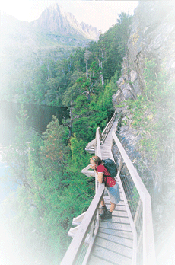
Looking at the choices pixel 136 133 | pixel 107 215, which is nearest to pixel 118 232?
pixel 107 215

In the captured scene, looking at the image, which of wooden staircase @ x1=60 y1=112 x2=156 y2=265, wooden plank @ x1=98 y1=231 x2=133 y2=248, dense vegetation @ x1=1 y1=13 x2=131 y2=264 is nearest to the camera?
wooden staircase @ x1=60 y1=112 x2=156 y2=265

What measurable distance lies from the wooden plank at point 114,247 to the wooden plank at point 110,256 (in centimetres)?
4

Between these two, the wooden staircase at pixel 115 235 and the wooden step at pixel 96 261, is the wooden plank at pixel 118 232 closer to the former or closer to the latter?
the wooden staircase at pixel 115 235

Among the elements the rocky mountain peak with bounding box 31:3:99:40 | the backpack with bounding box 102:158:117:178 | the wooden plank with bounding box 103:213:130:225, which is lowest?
the wooden plank with bounding box 103:213:130:225

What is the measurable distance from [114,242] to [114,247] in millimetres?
91

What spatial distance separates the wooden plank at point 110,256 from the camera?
8.05 ft

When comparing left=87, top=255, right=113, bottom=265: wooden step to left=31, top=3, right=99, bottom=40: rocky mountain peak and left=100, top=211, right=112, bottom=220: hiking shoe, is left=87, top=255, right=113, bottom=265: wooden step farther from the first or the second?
left=31, top=3, right=99, bottom=40: rocky mountain peak

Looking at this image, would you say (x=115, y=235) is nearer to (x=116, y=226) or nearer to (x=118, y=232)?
(x=118, y=232)

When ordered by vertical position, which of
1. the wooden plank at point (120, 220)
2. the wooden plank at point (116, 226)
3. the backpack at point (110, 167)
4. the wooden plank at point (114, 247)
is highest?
the backpack at point (110, 167)

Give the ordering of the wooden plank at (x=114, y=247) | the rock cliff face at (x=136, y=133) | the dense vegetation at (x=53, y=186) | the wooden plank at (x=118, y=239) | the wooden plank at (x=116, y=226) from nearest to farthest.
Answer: the wooden plank at (x=114, y=247), the wooden plank at (x=118, y=239), the wooden plank at (x=116, y=226), the rock cliff face at (x=136, y=133), the dense vegetation at (x=53, y=186)

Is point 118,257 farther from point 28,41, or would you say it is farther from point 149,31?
point 28,41

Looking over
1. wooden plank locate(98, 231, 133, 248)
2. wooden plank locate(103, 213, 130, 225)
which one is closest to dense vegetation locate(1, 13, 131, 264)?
wooden plank locate(103, 213, 130, 225)

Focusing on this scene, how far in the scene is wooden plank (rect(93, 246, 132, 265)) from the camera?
245 centimetres

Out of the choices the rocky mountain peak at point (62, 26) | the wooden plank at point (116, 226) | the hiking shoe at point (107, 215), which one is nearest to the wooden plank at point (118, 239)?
the wooden plank at point (116, 226)
